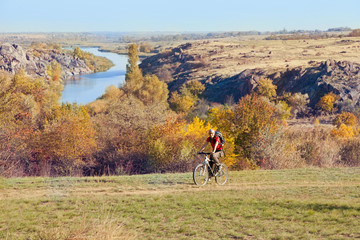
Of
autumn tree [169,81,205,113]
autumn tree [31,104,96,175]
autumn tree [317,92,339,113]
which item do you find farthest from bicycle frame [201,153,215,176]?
autumn tree [169,81,205,113]

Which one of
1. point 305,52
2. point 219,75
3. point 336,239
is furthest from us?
point 305,52

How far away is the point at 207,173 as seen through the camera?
13.5m

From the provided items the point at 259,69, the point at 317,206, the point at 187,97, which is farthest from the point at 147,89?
the point at 317,206

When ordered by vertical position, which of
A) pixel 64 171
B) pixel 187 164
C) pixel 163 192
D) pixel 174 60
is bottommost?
pixel 64 171

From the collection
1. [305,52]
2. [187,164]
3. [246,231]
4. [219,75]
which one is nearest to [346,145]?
[187,164]

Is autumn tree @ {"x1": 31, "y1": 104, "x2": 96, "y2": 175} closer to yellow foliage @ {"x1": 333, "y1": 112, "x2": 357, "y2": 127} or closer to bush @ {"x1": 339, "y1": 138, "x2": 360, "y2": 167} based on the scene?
bush @ {"x1": 339, "y1": 138, "x2": 360, "y2": 167}

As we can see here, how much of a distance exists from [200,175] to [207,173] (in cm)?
31

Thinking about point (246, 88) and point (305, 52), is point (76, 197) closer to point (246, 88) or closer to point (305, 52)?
point (246, 88)

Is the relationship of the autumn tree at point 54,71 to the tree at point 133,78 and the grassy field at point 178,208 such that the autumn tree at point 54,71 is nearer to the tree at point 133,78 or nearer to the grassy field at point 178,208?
the tree at point 133,78

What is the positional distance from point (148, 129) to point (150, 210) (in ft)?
67.1

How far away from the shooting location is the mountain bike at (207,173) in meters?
13.3

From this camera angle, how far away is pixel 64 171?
2808 centimetres

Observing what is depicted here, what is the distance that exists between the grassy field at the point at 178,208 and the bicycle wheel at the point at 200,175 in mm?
308

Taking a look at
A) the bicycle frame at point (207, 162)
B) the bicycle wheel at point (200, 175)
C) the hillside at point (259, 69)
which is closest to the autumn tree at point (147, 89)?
the hillside at point (259, 69)
